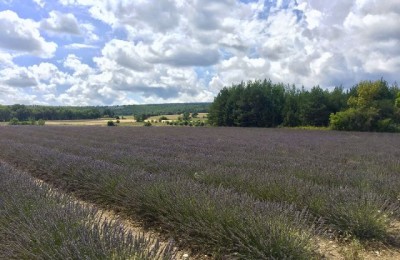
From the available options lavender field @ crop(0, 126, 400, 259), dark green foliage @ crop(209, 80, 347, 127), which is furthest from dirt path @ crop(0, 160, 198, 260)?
dark green foliage @ crop(209, 80, 347, 127)

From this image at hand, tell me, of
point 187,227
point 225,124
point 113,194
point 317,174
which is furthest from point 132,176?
point 225,124

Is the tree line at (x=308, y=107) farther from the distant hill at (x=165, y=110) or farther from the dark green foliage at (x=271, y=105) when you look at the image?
the distant hill at (x=165, y=110)

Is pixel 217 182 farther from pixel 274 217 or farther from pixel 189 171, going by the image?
pixel 274 217

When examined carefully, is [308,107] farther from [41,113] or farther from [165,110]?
[165,110]

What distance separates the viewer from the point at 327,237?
3936mm

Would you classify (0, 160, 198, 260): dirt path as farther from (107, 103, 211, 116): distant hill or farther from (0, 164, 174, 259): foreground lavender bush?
(107, 103, 211, 116): distant hill

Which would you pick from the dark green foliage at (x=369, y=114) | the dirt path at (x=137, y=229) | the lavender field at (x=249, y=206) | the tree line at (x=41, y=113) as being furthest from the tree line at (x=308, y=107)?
the tree line at (x=41, y=113)

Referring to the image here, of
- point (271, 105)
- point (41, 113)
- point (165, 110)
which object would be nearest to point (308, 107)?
point (271, 105)

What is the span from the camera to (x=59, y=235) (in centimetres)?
296

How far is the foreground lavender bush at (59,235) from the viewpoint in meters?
2.50

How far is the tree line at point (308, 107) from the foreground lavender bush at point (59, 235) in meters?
30.7

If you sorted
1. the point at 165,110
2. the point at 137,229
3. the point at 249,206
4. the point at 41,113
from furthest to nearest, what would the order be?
1. the point at 165,110
2. the point at 41,113
3. the point at 137,229
4. the point at 249,206

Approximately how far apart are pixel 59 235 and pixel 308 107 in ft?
120

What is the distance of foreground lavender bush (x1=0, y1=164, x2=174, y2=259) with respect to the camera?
2504mm
